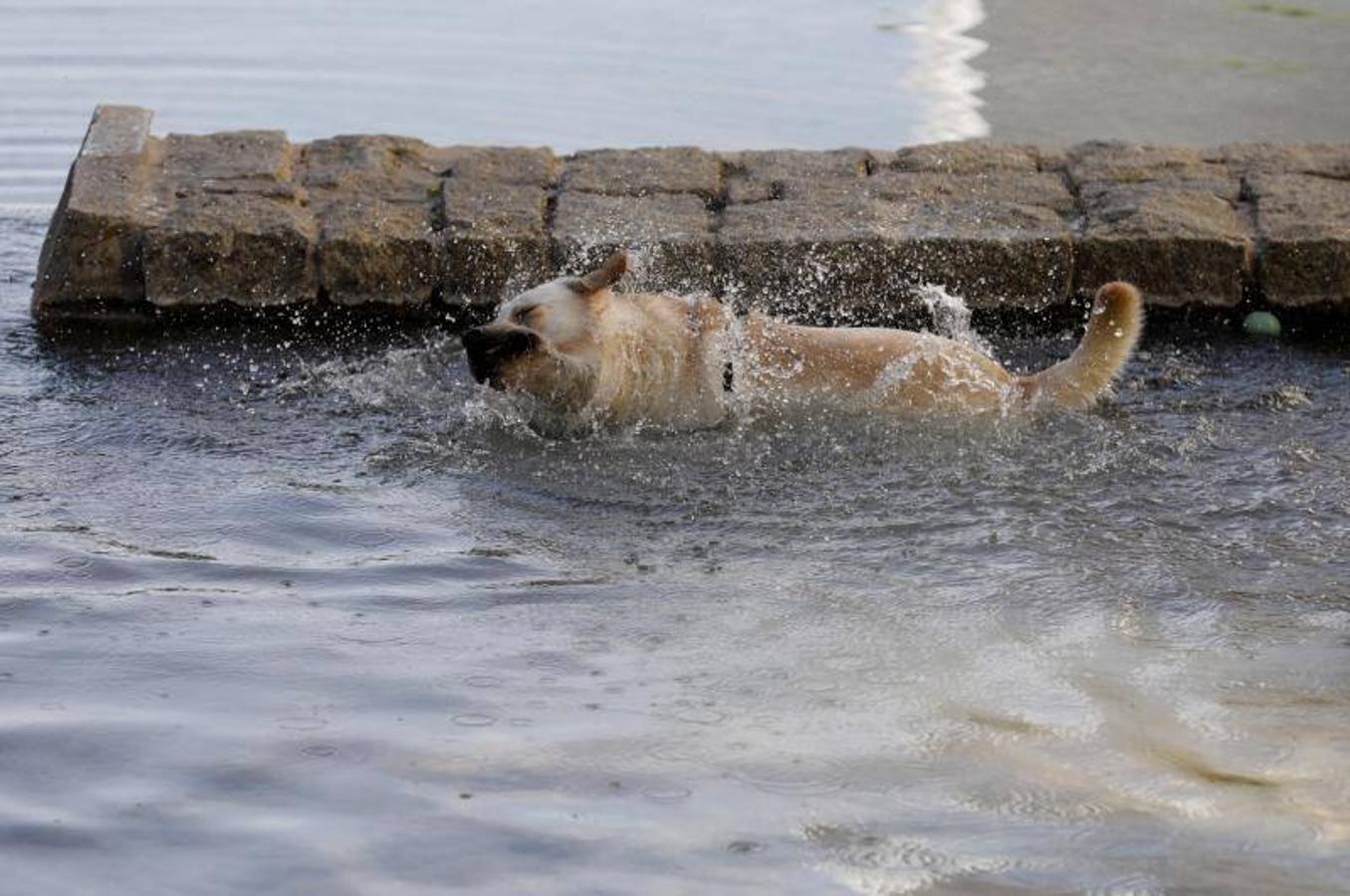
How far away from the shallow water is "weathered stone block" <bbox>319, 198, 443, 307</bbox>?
0.19m

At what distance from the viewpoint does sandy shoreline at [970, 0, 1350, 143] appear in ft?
32.9

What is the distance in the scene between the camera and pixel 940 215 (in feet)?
24.3

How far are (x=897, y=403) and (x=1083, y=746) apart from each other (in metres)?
2.28

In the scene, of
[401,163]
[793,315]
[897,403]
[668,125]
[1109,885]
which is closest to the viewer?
[1109,885]

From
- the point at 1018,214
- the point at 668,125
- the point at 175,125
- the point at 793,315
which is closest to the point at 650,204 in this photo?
the point at 793,315

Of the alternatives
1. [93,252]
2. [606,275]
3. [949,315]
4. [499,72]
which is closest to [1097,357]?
[949,315]

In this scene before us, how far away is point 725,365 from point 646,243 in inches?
37.5

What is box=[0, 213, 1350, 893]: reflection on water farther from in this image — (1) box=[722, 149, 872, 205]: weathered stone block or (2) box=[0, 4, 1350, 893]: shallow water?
(1) box=[722, 149, 872, 205]: weathered stone block

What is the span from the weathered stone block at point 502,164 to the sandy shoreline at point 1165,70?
9.17ft

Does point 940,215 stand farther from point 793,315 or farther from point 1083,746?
point 1083,746

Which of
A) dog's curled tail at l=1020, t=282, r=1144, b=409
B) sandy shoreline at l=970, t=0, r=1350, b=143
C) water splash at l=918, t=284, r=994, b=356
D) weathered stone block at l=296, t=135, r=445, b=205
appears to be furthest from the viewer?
sandy shoreline at l=970, t=0, r=1350, b=143

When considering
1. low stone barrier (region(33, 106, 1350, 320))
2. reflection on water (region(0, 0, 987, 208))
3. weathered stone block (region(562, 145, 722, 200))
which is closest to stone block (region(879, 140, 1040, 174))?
low stone barrier (region(33, 106, 1350, 320))

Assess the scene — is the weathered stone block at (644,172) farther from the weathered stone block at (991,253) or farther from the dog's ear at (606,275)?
the dog's ear at (606,275)

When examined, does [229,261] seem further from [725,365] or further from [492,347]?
[725,365]
